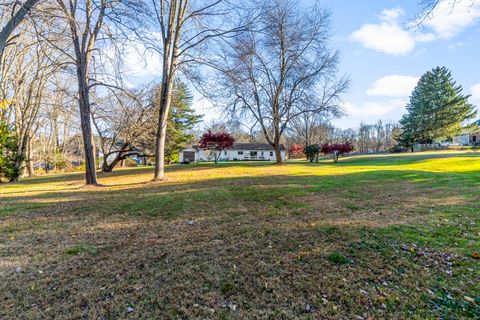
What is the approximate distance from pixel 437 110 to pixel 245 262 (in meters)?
44.1

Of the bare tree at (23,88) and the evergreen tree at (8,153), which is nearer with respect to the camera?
the evergreen tree at (8,153)

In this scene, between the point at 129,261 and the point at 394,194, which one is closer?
the point at 129,261

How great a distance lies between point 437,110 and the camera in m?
34.4

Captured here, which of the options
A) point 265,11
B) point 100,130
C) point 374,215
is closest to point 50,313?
point 374,215

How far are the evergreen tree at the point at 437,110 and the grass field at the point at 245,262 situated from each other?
37.8 m

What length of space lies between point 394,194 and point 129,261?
728 centimetres

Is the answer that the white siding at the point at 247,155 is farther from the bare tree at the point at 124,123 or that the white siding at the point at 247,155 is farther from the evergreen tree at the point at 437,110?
the bare tree at the point at 124,123

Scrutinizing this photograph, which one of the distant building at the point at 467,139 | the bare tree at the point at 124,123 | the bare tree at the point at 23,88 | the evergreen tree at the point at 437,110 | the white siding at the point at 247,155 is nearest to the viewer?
the bare tree at the point at 124,123

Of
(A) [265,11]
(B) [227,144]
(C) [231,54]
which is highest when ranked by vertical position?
(A) [265,11]

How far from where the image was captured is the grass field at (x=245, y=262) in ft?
7.36

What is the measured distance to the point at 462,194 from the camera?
21.2 ft

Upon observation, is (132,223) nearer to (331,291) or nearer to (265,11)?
(331,291)

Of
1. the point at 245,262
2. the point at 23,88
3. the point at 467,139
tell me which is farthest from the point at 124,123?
the point at 467,139

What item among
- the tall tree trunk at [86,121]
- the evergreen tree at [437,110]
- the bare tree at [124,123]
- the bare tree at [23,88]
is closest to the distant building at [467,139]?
the evergreen tree at [437,110]
